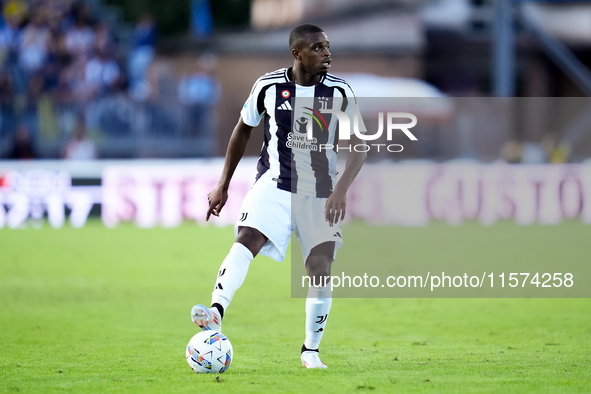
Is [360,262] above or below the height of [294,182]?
below

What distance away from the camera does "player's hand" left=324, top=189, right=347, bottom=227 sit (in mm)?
6430

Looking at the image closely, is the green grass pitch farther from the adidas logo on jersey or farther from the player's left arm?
the adidas logo on jersey

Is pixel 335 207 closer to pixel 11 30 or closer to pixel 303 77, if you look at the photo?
pixel 303 77

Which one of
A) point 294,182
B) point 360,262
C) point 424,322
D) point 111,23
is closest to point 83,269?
point 360,262

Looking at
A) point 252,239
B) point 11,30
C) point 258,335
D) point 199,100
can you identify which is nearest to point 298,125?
point 252,239

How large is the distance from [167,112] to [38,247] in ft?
20.5

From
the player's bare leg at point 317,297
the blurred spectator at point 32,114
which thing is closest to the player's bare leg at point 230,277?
the player's bare leg at point 317,297

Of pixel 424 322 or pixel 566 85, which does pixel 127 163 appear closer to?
pixel 424 322

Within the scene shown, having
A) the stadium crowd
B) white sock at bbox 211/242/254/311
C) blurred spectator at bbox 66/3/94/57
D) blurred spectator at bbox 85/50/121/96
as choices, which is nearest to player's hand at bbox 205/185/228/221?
white sock at bbox 211/242/254/311

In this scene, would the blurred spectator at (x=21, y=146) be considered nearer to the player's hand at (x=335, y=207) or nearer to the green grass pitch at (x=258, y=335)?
the green grass pitch at (x=258, y=335)

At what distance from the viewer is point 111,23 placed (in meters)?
26.9

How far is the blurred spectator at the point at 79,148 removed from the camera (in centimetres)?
2095

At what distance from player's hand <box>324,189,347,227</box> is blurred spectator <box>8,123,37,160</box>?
1560 centimetres

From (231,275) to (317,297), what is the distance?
63 centimetres
